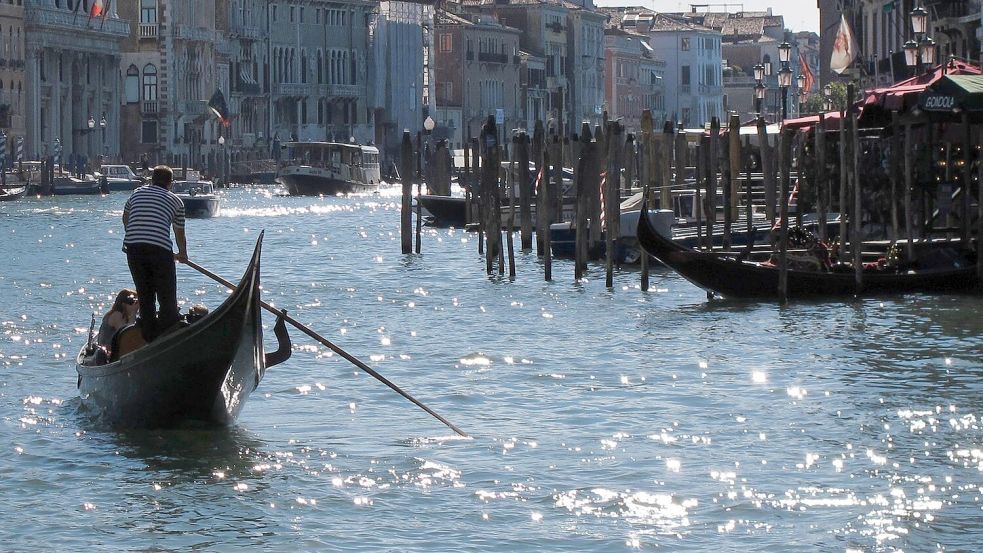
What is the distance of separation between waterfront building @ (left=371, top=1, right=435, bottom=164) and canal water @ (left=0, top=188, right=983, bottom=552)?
185ft

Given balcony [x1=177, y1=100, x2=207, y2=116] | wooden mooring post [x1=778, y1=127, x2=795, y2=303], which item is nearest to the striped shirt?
wooden mooring post [x1=778, y1=127, x2=795, y2=303]

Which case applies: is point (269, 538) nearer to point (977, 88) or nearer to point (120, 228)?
point (977, 88)

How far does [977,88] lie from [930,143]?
257 centimetres

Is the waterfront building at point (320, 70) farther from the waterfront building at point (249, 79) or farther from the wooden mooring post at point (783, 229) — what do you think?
the wooden mooring post at point (783, 229)

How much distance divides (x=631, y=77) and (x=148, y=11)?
36.8 m

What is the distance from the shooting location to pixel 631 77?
95.8 meters

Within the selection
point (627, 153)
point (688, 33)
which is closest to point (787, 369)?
point (627, 153)

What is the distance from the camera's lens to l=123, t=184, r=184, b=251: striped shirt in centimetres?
984

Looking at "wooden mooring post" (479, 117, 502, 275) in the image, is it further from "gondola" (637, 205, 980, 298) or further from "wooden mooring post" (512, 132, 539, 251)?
"gondola" (637, 205, 980, 298)

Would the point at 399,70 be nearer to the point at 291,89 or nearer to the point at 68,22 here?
the point at 291,89

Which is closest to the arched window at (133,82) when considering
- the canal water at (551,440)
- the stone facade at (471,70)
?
the stone facade at (471,70)

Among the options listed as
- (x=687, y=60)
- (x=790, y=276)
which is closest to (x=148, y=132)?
(x=687, y=60)

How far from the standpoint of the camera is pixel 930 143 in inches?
717

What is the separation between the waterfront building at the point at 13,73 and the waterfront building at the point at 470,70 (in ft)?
79.1
